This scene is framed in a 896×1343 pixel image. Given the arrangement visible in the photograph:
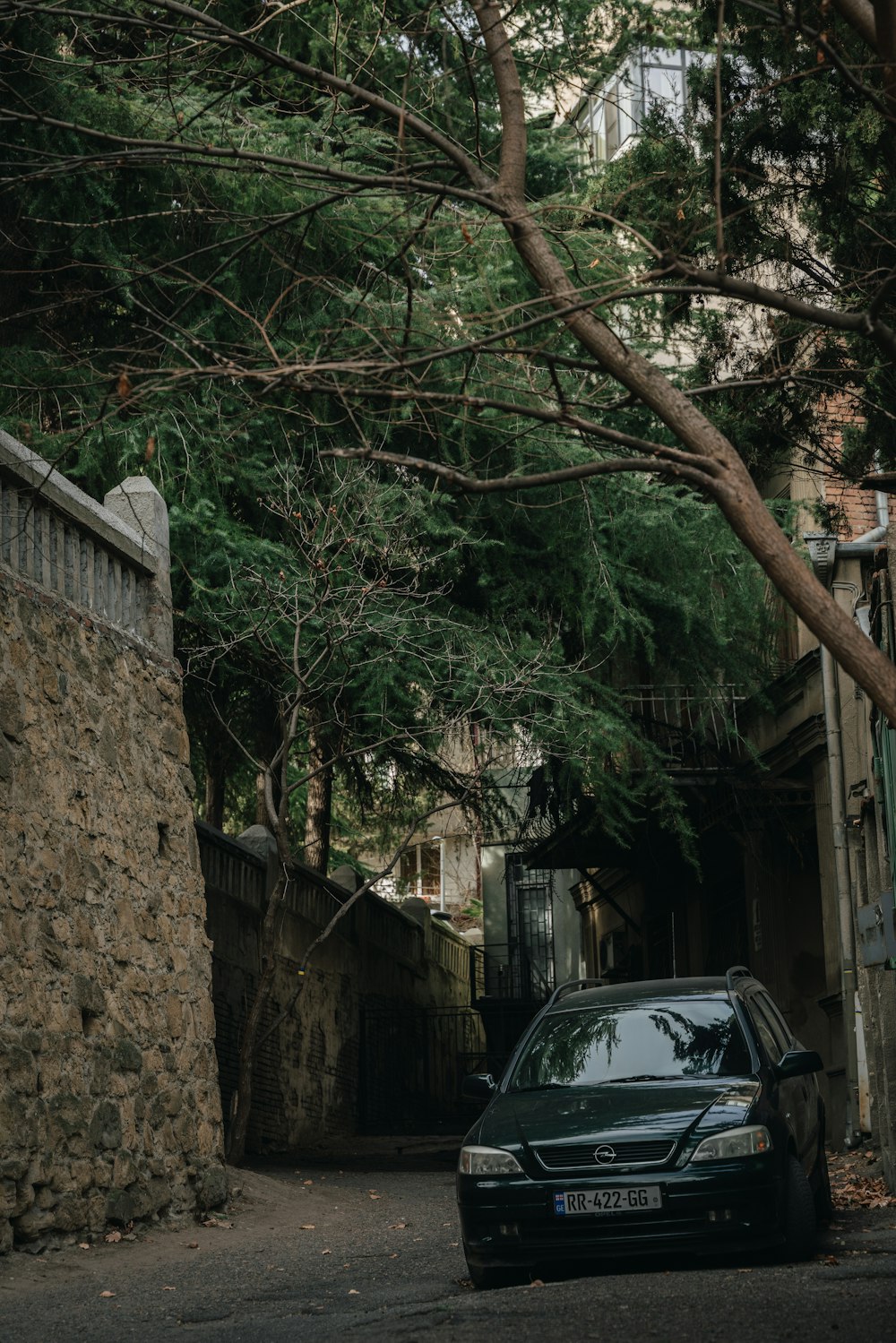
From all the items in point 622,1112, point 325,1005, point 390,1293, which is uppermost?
point 325,1005

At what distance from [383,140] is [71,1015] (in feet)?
29.1

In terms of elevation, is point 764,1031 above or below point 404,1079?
above

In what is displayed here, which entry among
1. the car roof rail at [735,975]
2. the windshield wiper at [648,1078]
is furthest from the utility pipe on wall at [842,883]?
the windshield wiper at [648,1078]

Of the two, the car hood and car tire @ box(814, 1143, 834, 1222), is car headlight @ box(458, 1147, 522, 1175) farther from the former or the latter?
car tire @ box(814, 1143, 834, 1222)

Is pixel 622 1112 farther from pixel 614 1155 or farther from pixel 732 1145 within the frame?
pixel 732 1145

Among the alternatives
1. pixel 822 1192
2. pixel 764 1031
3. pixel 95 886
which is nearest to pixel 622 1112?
pixel 764 1031

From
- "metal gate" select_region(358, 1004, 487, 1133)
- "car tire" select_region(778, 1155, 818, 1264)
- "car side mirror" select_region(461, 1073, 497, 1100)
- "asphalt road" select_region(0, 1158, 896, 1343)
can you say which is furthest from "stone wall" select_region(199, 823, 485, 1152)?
"car tire" select_region(778, 1155, 818, 1264)

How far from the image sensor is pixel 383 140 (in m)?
14.3

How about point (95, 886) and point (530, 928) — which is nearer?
point (95, 886)

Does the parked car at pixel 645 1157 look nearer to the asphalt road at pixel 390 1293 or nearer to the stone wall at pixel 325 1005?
the asphalt road at pixel 390 1293

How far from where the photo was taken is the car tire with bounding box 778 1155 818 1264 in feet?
25.0

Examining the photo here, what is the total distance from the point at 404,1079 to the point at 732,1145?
1684 centimetres

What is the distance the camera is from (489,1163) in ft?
25.4

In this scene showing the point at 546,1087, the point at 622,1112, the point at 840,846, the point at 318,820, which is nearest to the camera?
the point at 622,1112
